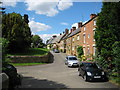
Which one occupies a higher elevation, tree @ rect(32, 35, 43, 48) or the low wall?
tree @ rect(32, 35, 43, 48)

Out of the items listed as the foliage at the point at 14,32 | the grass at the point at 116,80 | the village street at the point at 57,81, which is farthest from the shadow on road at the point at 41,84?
the foliage at the point at 14,32

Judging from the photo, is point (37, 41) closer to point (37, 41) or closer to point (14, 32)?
point (37, 41)

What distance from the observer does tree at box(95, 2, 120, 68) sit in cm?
1082

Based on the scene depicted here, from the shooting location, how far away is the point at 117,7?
10656 millimetres

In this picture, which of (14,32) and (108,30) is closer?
(108,30)

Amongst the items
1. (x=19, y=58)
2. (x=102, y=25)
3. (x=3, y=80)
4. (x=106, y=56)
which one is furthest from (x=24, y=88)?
(x=19, y=58)

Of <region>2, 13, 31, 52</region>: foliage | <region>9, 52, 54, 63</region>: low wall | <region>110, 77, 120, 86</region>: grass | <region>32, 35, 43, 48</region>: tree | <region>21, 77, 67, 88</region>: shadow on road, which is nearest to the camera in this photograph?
<region>110, 77, 120, 86</region>: grass

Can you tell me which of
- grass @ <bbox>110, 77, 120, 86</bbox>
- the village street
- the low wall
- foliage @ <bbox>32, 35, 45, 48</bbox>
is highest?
foliage @ <bbox>32, 35, 45, 48</bbox>

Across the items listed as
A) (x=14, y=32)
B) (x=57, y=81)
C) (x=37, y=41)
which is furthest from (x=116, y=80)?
(x=37, y=41)

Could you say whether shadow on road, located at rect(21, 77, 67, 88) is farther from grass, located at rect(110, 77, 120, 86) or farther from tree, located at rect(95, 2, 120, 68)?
tree, located at rect(95, 2, 120, 68)

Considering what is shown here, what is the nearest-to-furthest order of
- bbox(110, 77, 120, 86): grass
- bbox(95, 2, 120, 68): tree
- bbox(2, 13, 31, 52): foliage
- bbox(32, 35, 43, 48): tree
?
bbox(110, 77, 120, 86): grass, bbox(95, 2, 120, 68): tree, bbox(2, 13, 31, 52): foliage, bbox(32, 35, 43, 48): tree

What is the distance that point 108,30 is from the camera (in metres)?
13.0

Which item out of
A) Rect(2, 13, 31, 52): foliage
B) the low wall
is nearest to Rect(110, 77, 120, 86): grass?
the low wall

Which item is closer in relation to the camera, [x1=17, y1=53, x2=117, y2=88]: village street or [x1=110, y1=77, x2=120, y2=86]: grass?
[x1=110, y1=77, x2=120, y2=86]: grass
